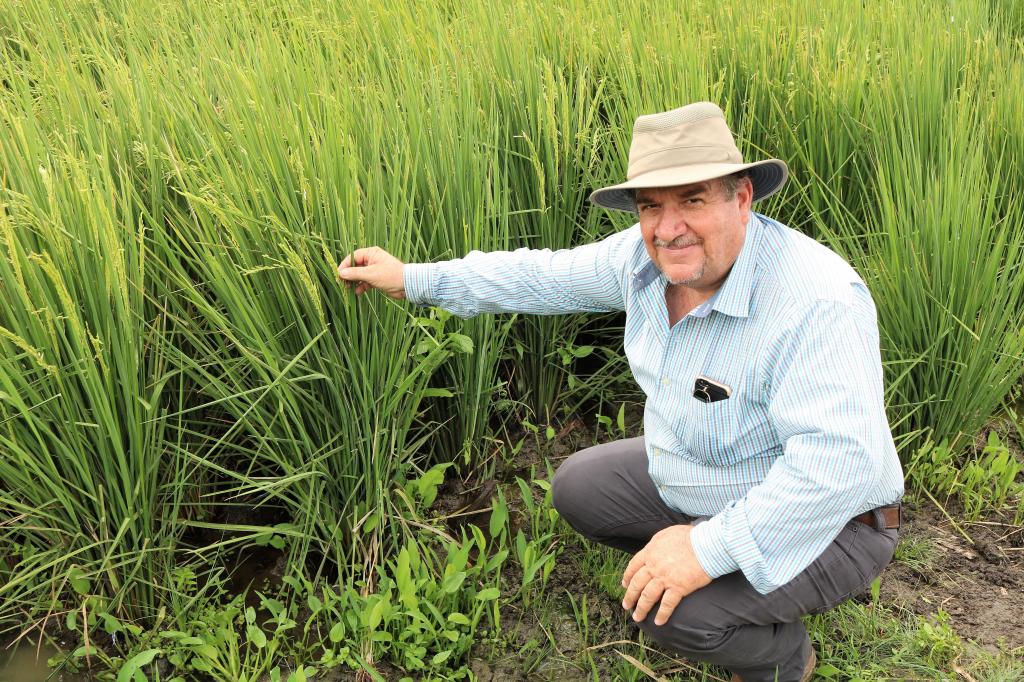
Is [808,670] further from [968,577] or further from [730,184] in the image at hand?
[730,184]

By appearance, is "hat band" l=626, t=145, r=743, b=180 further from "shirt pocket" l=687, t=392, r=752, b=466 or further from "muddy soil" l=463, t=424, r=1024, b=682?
"muddy soil" l=463, t=424, r=1024, b=682

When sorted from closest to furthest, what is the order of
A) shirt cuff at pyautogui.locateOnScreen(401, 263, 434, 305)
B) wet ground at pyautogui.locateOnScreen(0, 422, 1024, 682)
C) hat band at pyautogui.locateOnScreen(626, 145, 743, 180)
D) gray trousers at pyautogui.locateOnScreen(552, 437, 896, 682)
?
hat band at pyautogui.locateOnScreen(626, 145, 743, 180)
gray trousers at pyautogui.locateOnScreen(552, 437, 896, 682)
shirt cuff at pyautogui.locateOnScreen(401, 263, 434, 305)
wet ground at pyautogui.locateOnScreen(0, 422, 1024, 682)

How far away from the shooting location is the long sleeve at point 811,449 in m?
1.48

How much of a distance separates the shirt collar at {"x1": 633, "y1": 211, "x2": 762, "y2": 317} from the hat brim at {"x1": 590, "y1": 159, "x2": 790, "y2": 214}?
0.13m

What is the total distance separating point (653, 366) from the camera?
1.79m

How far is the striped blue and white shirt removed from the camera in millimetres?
1499

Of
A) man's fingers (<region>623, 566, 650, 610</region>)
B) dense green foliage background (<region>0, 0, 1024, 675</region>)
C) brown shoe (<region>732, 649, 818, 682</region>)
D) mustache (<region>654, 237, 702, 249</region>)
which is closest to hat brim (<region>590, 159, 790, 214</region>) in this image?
mustache (<region>654, 237, 702, 249</region>)

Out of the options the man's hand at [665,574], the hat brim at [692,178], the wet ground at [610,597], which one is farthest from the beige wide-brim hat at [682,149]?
the wet ground at [610,597]

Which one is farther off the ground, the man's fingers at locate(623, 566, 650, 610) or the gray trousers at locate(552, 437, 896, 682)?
the man's fingers at locate(623, 566, 650, 610)

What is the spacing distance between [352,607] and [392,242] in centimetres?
80

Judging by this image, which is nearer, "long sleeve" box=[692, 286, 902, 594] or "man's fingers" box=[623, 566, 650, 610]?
"long sleeve" box=[692, 286, 902, 594]

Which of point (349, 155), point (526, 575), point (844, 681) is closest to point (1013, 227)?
point (844, 681)

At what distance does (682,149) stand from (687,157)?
2 cm

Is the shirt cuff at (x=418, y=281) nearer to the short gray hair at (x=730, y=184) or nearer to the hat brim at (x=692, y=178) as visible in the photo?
the hat brim at (x=692, y=178)
